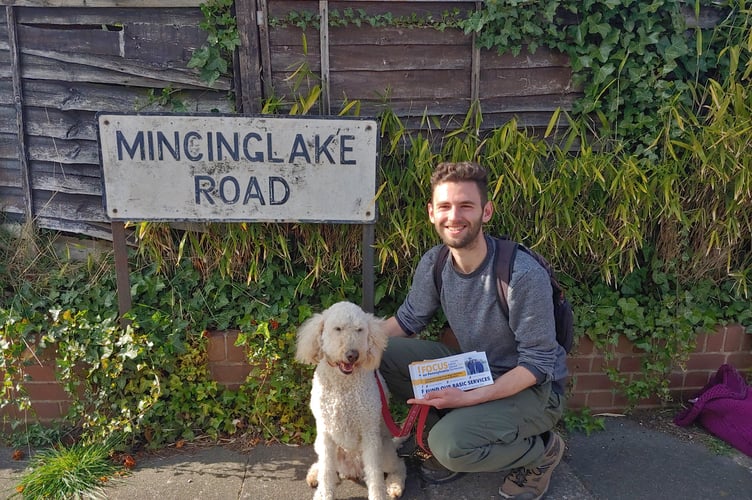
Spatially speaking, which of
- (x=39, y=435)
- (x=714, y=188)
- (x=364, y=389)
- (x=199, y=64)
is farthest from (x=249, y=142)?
(x=714, y=188)

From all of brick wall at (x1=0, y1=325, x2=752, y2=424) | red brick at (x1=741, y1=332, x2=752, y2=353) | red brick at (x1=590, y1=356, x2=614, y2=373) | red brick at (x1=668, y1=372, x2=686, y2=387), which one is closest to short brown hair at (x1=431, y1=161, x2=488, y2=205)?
brick wall at (x1=0, y1=325, x2=752, y2=424)

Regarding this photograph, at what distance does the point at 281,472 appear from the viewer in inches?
123

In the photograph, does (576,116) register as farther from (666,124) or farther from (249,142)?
(249,142)

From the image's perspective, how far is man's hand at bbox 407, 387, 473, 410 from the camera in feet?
9.04

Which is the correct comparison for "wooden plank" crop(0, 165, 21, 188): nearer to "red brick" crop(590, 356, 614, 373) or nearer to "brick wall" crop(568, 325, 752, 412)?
"brick wall" crop(568, 325, 752, 412)

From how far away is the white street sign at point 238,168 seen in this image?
3111 mm

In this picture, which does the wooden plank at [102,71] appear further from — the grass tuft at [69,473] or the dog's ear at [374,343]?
the grass tuft at [69,473]

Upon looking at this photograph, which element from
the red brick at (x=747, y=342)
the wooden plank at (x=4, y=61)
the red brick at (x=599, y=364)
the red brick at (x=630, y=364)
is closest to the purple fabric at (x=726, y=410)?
the red brick at (x=747, y=342)

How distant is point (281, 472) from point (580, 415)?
1828 millimetres

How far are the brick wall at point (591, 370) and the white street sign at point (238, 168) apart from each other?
0.80m

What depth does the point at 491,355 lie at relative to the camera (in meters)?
2.96

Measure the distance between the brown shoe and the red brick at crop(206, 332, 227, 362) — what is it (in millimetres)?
1711

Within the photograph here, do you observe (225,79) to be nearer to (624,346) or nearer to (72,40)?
(72,40)

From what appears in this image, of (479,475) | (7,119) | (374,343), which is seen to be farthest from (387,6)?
(479,475)
